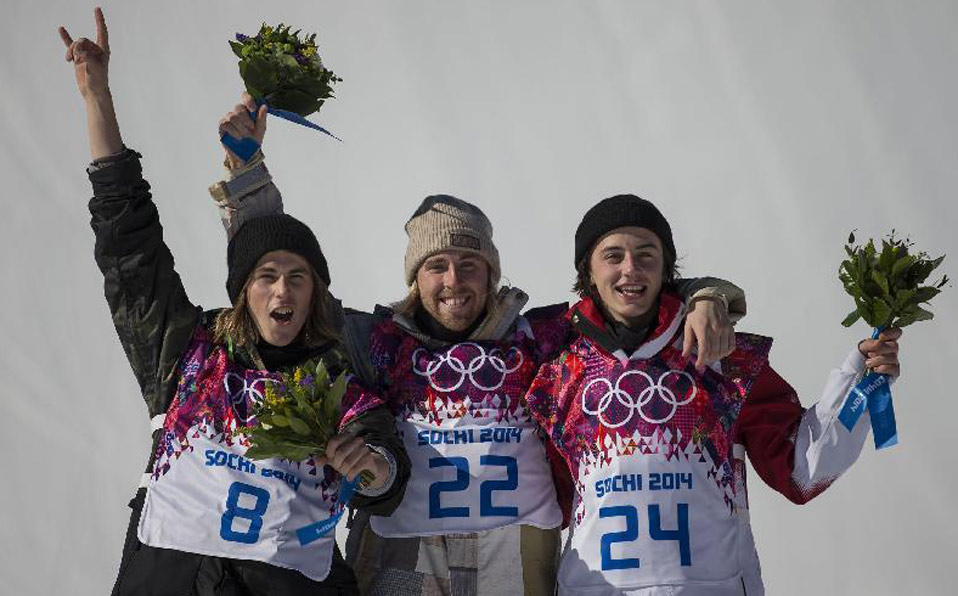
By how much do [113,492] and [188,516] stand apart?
4.54m

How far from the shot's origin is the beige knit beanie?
11.6ft

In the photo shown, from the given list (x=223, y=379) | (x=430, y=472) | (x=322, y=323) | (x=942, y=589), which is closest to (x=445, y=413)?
(x=430, y=472)

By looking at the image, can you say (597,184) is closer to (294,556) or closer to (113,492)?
(113,492)

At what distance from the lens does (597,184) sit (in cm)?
773

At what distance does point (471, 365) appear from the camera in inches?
133

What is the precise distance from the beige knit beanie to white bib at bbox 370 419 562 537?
1.76 ft

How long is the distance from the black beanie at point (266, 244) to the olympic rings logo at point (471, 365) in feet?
1.37

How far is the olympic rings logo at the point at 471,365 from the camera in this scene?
3383mm

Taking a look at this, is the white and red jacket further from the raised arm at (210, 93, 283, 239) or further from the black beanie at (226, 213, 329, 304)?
the raised arm at (210, 93, 283, 239)

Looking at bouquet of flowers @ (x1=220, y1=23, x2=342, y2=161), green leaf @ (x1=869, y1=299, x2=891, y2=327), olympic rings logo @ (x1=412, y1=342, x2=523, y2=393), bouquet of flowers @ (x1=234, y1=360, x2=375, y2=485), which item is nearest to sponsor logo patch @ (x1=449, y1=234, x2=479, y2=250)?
olympic rings logo @ (x1=412, y1=342, x2=523, y2=393)

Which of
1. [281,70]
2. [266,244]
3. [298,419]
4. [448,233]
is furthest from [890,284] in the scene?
[281,70]

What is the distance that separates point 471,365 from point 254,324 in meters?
0.65

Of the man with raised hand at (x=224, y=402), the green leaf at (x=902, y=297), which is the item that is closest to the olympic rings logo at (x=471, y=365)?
the man with raised hand at (x=224, y=402)

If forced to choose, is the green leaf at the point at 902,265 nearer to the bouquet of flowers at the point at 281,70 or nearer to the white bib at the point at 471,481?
the white bib at the point at 471,481
